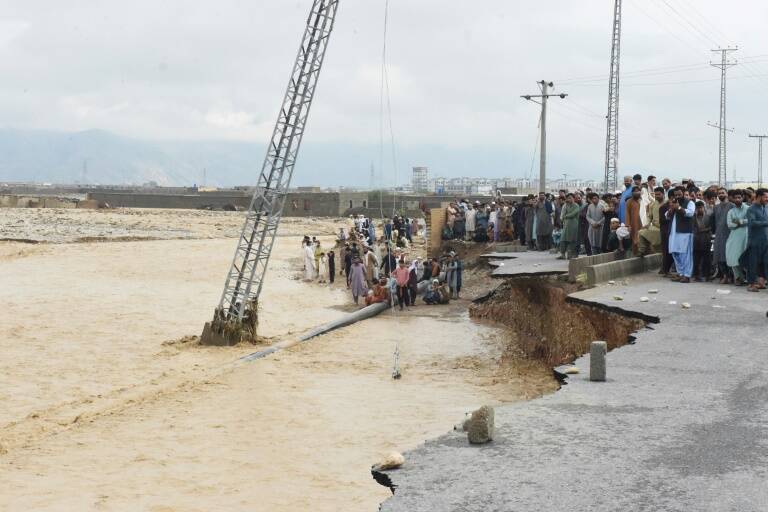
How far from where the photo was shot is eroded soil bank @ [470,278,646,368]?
43.4ft

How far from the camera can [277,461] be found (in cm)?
953

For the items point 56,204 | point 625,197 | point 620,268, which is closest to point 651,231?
point 625,197

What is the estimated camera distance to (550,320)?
16.5 meters

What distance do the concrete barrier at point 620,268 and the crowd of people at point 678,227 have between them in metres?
0.22

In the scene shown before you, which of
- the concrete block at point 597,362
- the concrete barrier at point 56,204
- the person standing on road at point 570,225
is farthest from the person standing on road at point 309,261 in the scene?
the concrete barrier at point 56,204

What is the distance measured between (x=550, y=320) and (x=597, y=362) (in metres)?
6.93

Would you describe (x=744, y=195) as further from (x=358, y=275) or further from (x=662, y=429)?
(x=358, y=275)

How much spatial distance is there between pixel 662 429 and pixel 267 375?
8218 mm

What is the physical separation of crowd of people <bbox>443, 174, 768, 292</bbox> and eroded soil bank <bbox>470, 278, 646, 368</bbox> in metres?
1.73

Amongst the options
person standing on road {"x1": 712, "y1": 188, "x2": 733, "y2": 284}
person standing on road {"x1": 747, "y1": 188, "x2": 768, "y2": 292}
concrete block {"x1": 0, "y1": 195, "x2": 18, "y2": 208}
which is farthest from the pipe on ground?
concrete block {"x1": 0, "y1": 195, "x2": 18, "y2": 208}

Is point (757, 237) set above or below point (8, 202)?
below

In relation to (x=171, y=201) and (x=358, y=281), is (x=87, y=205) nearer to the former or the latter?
(x=171, y=201)

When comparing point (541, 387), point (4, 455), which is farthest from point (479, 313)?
point (4, 455)

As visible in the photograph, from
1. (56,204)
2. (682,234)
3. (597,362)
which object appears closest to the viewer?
(597,362)
